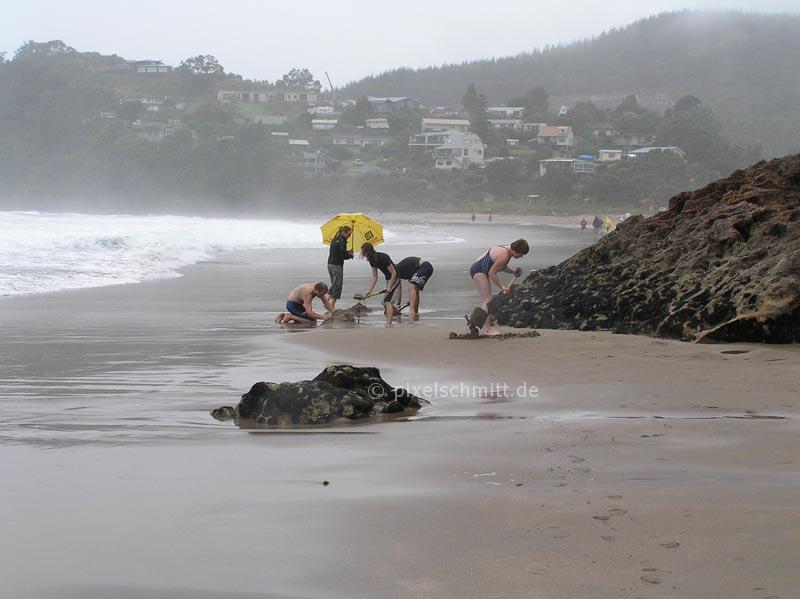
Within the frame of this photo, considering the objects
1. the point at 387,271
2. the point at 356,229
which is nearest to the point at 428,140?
the point at 356,229

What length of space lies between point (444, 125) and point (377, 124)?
12.0 metres

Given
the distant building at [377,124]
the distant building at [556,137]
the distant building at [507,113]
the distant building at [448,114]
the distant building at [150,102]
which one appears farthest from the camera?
the distant building at [150,102]

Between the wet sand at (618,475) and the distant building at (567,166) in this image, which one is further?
the distant building at (567,166)

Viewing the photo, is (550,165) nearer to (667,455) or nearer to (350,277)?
(350,277)

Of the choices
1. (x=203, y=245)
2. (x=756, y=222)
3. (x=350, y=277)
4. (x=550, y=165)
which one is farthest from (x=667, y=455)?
(x=550, y=165)

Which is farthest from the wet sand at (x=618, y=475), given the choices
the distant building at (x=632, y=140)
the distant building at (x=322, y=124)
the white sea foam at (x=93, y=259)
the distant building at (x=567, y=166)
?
the distant building at (x=322, y=124)

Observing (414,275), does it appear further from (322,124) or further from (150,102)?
(150,102)

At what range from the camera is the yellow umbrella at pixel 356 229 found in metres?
16.1

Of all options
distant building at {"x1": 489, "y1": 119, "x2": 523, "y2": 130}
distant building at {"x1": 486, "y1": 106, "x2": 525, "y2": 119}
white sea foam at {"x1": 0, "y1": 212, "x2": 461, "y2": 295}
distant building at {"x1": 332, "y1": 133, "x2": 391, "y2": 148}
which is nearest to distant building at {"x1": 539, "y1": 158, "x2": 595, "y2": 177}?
distant building at {"x1": 489, "y1": 119, "x2": 523, "y2": 130}

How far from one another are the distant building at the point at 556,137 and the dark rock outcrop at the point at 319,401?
137 meters

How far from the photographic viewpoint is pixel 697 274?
10.7 metres

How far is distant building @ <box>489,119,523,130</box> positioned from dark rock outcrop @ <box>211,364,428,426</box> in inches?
5706

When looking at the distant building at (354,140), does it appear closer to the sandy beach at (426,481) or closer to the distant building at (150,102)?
the distant building at (150,102)

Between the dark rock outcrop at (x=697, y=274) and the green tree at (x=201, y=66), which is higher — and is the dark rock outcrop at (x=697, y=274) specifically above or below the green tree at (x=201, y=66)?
below
